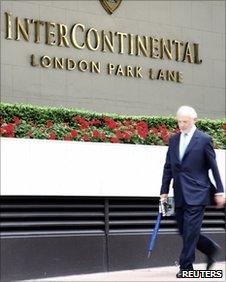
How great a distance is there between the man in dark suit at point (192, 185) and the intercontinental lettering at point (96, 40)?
16.8 ft

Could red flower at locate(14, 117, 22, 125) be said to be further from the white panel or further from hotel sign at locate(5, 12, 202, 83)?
hotel sign at locate(5, 12, 202, 83)

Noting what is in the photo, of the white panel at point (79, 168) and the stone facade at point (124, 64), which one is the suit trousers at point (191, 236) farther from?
the stone facade at point (124, 64)

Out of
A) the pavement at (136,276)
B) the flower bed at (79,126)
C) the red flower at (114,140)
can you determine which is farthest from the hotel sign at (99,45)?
the pavement at (136,276)

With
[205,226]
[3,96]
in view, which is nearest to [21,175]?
[205,226]

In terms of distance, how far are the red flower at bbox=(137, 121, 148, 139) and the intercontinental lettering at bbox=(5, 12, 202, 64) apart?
2.76m

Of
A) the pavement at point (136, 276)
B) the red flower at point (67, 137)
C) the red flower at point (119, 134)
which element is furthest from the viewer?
the red flower at point (119, 134)

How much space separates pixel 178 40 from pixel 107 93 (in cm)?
184

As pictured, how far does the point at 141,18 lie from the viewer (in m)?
13.4

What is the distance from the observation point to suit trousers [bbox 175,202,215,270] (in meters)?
7.49

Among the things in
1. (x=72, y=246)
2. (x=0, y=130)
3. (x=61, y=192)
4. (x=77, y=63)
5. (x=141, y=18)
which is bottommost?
(x=72, y=246)

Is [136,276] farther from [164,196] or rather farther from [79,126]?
[79,126]

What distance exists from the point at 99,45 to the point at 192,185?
18.7 feet

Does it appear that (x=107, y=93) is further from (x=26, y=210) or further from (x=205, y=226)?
(x=26, y=210)

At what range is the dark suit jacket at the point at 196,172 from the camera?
24.8ft
